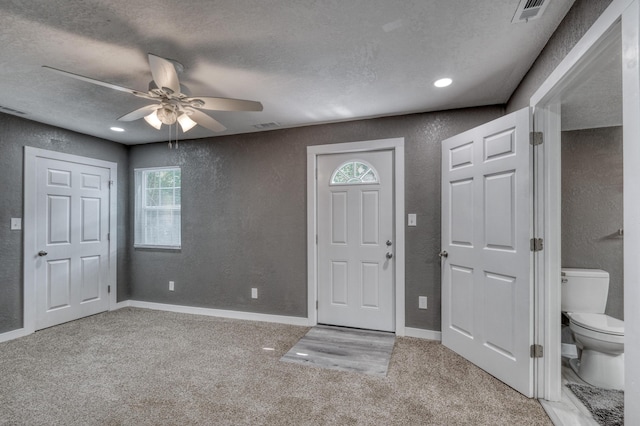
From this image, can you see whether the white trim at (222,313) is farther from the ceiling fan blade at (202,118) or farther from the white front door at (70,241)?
the ceiling fan blade at (202,118)

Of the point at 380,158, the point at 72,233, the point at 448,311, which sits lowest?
the point at 448,311

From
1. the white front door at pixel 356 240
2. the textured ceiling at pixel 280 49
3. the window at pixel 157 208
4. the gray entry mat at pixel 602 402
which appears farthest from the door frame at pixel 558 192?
the window at pixel 157 208

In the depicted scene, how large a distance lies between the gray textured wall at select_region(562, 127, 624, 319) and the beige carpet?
151cm

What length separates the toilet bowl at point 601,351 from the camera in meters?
2.06

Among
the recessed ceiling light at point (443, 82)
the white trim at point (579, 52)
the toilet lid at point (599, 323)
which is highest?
the recessed ceiling light at point (443, 82)

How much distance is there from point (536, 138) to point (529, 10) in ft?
2.71

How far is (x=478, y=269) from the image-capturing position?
244 centimetres

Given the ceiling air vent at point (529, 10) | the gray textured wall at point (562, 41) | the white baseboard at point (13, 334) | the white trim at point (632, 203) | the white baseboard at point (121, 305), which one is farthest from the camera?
the white baseboard at point (121, 305)

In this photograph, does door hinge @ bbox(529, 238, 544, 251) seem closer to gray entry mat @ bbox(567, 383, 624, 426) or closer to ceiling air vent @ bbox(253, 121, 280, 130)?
gray entry mat @ bbox(567, 383, 624, 426)

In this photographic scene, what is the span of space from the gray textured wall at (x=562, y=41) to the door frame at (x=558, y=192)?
0.21 ft

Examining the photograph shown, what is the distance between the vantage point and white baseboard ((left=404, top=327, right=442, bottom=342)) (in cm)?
301

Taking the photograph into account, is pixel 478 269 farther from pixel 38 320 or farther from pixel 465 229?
pixel 38 320

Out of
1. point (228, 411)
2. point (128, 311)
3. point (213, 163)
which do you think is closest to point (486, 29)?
point (228, 411)

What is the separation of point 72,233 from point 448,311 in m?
4.32
